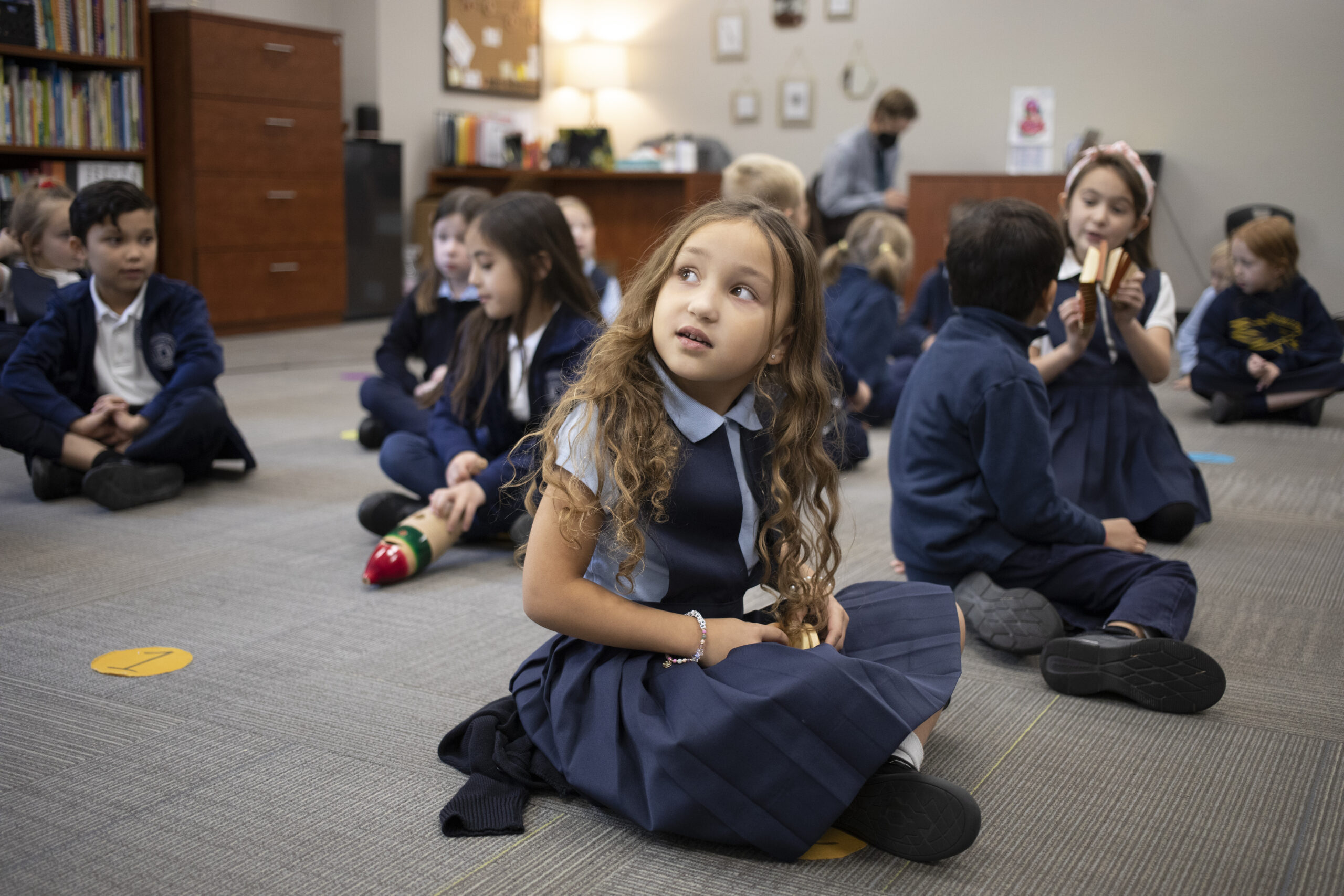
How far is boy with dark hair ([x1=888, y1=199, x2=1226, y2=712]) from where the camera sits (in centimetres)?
150

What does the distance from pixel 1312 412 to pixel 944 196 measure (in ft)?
8.22

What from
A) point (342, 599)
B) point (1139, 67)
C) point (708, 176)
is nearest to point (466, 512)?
point (342, 599)

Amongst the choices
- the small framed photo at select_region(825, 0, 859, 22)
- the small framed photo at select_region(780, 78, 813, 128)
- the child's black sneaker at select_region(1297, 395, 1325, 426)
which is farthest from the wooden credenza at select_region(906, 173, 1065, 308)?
the child's black sneaker at select_region(1297, 395, 1325, 426)

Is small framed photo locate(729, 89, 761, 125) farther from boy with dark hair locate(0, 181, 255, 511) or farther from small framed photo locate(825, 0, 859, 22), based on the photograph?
boy with dark hair locate(0, 181, 255, 511)

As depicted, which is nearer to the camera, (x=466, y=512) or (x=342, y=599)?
(x=342, y=599)

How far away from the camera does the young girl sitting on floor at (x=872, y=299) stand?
3.19m

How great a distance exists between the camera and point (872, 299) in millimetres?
3195

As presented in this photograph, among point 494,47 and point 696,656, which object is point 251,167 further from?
point 696,656

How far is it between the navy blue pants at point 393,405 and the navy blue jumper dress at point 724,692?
1.58 meters

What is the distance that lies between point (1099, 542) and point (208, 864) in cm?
122

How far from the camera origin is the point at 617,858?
101 cm

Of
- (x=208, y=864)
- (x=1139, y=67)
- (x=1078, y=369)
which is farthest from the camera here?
(x=1139, y=67)

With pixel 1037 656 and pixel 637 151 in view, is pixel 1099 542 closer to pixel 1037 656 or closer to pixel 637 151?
pixel 1037 656

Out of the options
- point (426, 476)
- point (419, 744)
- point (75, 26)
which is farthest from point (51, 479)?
point (75, 26)
